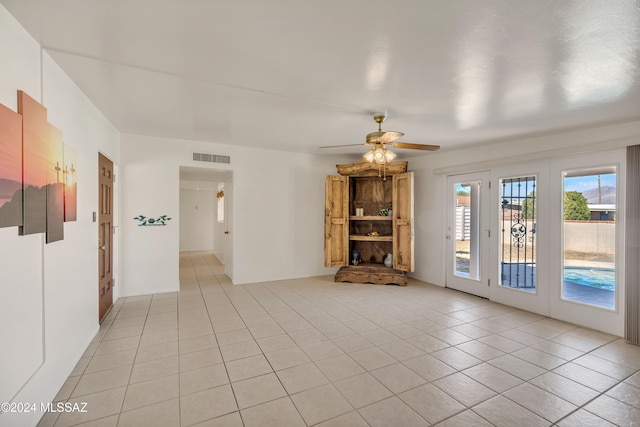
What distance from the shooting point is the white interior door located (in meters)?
5.09

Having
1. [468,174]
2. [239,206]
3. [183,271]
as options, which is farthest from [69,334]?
[468,174]

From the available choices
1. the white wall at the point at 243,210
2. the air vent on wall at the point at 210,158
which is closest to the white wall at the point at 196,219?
the white wall at the point at 243,210

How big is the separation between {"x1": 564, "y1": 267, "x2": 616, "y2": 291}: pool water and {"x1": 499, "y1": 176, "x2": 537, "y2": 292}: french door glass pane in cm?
45

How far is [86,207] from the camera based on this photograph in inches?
123

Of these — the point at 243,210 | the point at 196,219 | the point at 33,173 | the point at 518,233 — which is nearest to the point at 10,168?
the point at 33,173

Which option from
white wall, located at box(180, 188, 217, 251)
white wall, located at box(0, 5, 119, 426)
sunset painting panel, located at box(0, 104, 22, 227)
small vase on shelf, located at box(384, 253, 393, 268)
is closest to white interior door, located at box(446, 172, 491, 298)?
small vase on shelf, located at box(384, 253, 393, 268)

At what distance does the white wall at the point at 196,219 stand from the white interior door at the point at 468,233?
7.88m

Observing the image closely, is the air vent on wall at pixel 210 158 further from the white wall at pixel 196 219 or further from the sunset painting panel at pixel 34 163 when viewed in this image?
the white wall at pixel 196 219

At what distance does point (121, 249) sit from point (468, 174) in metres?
5.95

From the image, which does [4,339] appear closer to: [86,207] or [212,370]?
[212,370]

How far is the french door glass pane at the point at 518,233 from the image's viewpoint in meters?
4.47

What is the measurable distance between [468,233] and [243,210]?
414cm

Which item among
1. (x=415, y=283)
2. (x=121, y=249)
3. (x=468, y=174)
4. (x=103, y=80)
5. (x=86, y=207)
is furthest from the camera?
(x=415, y=283)

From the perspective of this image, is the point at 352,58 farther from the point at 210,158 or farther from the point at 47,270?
the point at 210,158
